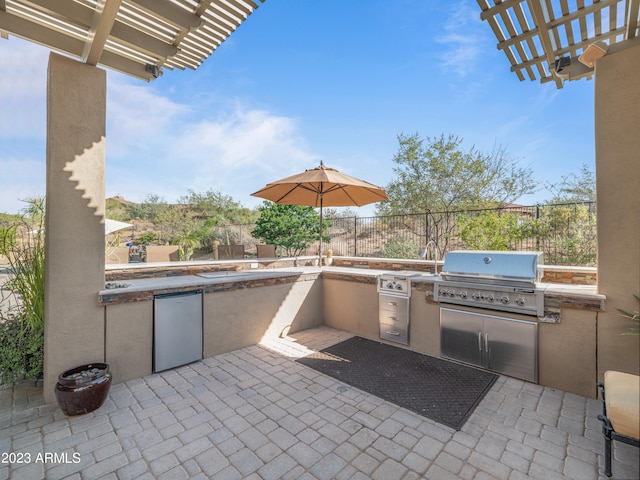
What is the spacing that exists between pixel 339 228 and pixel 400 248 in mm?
2256

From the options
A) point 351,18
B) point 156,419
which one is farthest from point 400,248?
point 156,419

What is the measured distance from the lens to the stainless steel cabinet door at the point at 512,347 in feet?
10.1

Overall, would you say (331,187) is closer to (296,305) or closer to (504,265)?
(296,305)

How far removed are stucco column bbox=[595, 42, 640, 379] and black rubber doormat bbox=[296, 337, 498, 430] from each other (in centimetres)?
119

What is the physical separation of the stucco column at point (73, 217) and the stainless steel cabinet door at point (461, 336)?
4.02 metres

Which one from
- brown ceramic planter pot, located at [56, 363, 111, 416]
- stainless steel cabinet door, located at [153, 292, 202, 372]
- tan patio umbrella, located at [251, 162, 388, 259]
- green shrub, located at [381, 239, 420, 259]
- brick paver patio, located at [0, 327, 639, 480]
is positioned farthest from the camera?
green shrub, located at [381, 239, 420, 259]

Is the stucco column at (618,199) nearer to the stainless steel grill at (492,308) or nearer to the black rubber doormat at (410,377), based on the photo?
the stainless steel grill at (492,308)

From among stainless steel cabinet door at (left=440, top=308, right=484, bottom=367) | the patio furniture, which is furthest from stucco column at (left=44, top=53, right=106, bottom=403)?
the patio furniture

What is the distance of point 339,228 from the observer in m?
9.64

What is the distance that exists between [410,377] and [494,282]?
58.2 inches

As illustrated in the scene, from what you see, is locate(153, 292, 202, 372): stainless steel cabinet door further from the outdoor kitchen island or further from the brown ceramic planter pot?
the brown ceramic planter pot

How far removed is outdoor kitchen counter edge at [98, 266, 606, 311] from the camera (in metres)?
2.87

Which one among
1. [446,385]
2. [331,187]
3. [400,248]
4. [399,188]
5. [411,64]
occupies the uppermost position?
[411,64]

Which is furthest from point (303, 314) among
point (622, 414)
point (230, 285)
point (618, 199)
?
point (618, 199)
